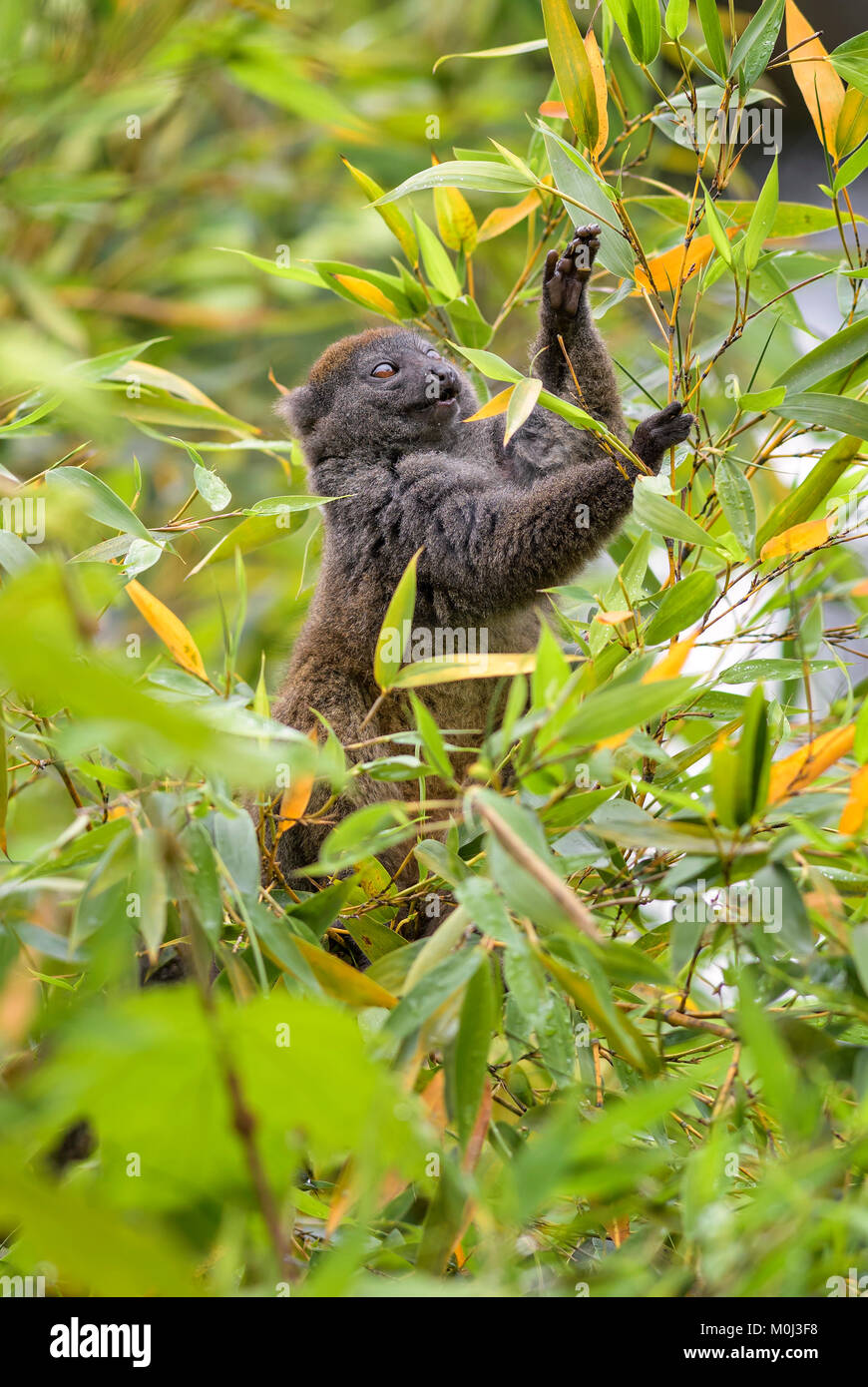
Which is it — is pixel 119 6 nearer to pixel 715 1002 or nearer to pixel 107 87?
pixel 107 87

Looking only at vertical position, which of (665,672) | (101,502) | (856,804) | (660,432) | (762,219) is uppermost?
(762,219)

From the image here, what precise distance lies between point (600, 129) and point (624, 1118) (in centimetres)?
166

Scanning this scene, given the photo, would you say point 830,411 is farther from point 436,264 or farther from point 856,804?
point 436,264

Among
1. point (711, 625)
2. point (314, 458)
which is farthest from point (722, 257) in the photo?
point (314, 458)

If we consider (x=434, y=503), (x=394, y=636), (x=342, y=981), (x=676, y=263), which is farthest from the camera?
(x=434, y=503)

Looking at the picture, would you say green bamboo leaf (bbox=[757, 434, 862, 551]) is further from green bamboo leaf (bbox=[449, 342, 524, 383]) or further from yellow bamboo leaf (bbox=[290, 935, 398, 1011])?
yellow bamboo leaf (bbox=[290, 935, 398, 1011])

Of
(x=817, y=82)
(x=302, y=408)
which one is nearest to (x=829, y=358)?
(x=817, y=82)

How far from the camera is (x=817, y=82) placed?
1980mm

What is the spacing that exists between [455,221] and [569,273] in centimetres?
30

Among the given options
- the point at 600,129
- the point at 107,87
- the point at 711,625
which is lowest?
the point at 711,625

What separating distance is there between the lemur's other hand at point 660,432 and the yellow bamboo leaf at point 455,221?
774mm

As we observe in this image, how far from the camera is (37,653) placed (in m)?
0.97

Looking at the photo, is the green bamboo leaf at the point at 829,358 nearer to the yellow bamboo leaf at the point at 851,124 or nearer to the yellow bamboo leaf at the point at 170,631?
the yellow bamboo leaf at the point at 851,124

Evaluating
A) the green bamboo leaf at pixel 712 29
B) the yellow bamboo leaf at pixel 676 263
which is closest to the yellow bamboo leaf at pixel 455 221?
the yellow bamboo leaf at pixel 676 263
